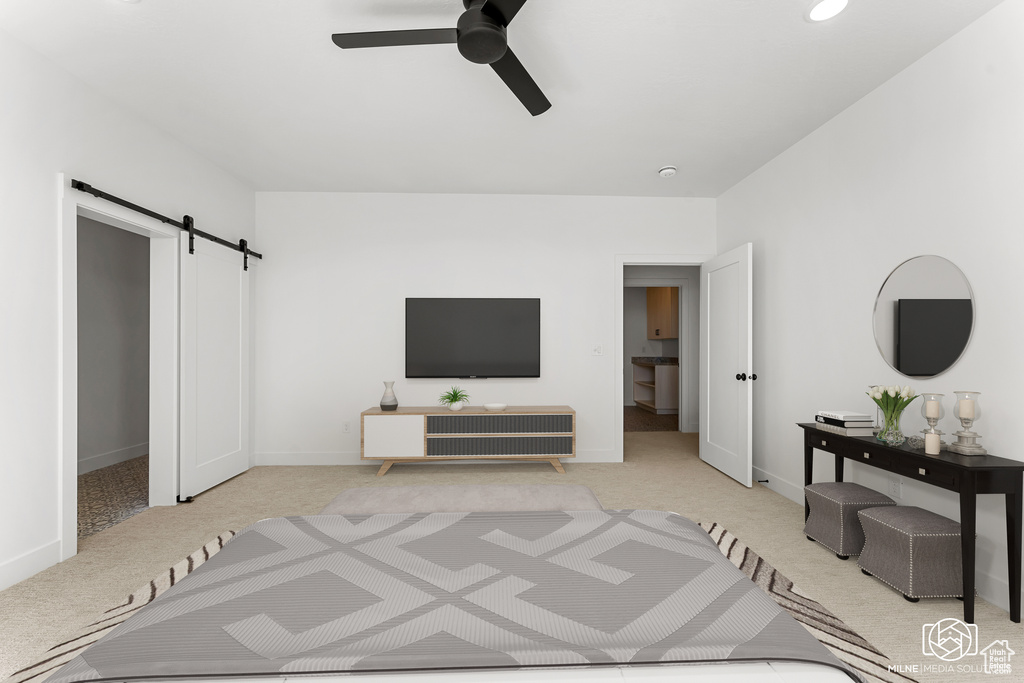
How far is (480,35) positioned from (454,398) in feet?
10.8

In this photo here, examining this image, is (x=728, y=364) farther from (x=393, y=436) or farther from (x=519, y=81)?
(x=519, y=81)

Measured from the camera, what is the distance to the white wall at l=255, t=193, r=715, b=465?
16.0 ft

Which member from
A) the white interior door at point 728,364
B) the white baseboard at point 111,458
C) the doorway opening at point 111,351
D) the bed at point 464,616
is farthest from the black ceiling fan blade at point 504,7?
the white baseboard at point 111,458

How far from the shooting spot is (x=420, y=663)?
1031 millimetres

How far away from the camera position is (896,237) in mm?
2846

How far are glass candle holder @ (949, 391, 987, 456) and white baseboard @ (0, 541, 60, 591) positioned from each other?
4413mm

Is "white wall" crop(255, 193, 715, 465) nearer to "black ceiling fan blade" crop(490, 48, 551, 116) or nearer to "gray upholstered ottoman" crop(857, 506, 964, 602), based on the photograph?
"black ceiling fan blade" crop(490, 48, 551, 116)

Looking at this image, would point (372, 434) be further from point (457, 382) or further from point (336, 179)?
point (336, 179)

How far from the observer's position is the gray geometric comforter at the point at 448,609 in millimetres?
1051

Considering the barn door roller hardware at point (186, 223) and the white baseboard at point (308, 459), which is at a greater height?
the barn door roller hardware at point (186, 223)

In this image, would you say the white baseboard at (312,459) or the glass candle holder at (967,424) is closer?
the glass candle holder at (967,424)

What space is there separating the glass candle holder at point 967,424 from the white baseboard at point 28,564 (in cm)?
441

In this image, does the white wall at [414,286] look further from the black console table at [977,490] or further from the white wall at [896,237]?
the black console table at [977,490]

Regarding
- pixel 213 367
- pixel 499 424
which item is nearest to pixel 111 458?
pixel 213 367
